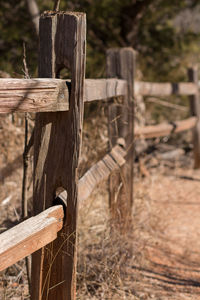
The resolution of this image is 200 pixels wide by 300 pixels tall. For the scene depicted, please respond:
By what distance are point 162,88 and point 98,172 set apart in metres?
2.48

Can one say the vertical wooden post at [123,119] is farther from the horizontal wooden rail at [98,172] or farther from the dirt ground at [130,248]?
the horizontal wooden rail at [98,172]

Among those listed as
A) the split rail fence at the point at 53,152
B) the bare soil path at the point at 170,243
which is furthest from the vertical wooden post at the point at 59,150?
the bare soil path at the point at 170,243

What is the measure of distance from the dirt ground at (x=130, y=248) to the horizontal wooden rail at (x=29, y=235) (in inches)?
17.6

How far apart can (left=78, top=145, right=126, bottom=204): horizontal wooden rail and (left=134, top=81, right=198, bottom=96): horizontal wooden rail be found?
38.1 inches

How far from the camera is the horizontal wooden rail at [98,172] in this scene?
2103 millimetres

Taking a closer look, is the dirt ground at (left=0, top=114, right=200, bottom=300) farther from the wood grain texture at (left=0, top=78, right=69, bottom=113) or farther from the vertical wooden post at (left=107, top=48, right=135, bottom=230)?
the wood grain texture at (left=0, top=78, right=69, bottom=113)

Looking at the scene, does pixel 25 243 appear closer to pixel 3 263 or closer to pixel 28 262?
pixel 3 263

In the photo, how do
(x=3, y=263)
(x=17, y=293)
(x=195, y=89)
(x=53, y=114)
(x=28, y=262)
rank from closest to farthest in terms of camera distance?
(x=3, y=263) → (x=53, y=114) → (x=28, y=262) → (x=17, y=293) → (x=195, y=89)

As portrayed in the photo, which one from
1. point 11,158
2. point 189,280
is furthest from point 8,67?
point 189,280

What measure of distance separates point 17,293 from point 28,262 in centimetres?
35

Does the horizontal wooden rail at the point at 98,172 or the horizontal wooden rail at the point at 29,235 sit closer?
the horizontal wooden rail at the point at 29,235

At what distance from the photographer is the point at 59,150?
1780 millimetres

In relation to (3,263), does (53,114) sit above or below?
above

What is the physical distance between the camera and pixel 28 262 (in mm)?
2234
